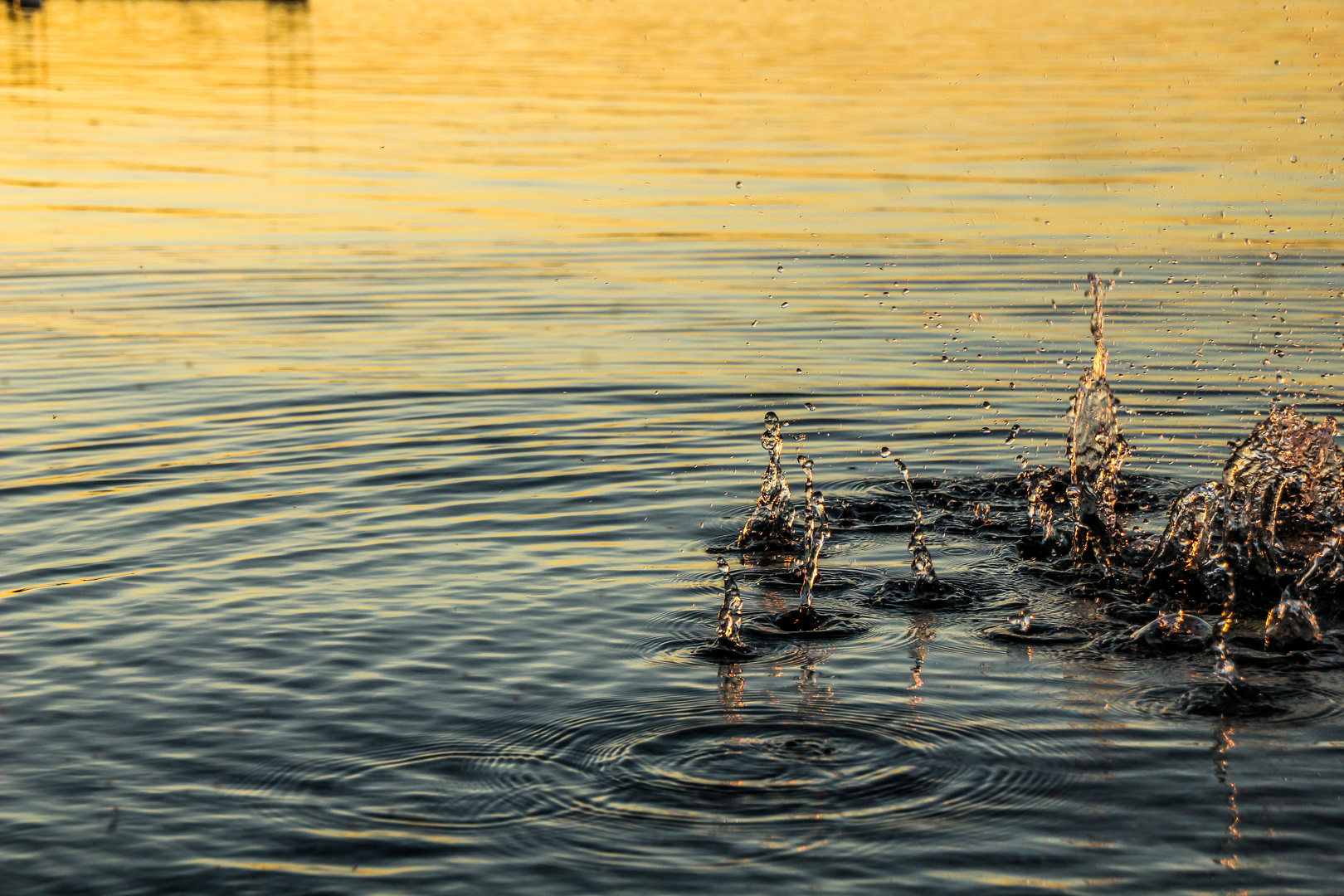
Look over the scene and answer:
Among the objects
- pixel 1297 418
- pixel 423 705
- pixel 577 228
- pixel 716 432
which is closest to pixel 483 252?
pixel 577 228

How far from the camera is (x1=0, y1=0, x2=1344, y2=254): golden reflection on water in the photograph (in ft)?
84.2

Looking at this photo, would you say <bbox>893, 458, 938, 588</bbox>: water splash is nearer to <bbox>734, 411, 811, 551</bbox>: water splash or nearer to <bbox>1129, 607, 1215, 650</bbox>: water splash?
<bbox>734, 411, 811, 551</bbox>: water splash

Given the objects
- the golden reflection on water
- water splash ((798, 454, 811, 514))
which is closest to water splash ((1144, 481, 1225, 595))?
water splash ((798, 454, 811, 514))

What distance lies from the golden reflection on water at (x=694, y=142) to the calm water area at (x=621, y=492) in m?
0.23

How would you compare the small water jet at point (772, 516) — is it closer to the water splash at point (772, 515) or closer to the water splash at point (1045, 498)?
the water splash at point (772, 515)

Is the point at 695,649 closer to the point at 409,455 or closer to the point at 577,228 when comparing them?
the point at 409,455

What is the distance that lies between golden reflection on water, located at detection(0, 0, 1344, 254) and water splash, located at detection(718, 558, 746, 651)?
14.1 metres

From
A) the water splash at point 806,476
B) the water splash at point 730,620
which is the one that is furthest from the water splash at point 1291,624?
the water splash at point 806,476

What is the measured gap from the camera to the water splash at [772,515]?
39.4 feet

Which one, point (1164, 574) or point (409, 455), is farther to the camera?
point (409, 455)

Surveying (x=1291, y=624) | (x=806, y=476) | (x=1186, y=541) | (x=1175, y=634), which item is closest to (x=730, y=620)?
(x=1175, y=634)

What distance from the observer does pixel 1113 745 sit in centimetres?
822

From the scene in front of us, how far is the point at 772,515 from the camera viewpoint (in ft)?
39.7

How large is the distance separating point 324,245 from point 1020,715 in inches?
719
